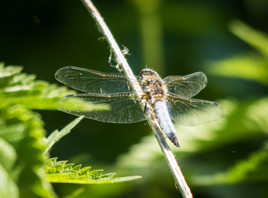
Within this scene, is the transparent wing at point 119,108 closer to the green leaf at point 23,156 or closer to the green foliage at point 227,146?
the green foliage at point 227,146

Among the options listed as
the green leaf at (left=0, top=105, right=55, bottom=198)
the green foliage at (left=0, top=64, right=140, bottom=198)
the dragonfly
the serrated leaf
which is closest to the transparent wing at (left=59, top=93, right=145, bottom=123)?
the dragonfly

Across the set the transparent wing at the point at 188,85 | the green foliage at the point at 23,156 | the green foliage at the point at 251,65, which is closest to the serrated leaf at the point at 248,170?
the transparent wing at the point at 188,85

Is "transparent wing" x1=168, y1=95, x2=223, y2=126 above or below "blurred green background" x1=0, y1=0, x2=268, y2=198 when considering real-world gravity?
below

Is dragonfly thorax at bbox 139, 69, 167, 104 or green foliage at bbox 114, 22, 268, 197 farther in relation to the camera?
green foliage at bbox 114, 22, 268, 197

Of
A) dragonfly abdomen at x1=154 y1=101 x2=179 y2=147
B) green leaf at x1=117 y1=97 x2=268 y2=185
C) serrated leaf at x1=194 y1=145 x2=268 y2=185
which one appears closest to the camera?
dragonfly abdomen at x1=154 y1=101 x2=179 y2=147

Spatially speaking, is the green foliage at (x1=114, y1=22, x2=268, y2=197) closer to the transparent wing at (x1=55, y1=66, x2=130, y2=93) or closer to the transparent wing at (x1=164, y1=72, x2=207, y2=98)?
the transparent wing at (x1=164, y1=72, x2=207, y2=98)

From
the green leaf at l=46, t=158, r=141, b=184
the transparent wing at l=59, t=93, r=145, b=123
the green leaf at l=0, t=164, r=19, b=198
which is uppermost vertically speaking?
the transparent wing at l=59, t=93, r=145, b=123

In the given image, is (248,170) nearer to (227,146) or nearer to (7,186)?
(227,146)

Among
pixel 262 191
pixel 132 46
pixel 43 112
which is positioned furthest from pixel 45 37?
pixel 262 191
